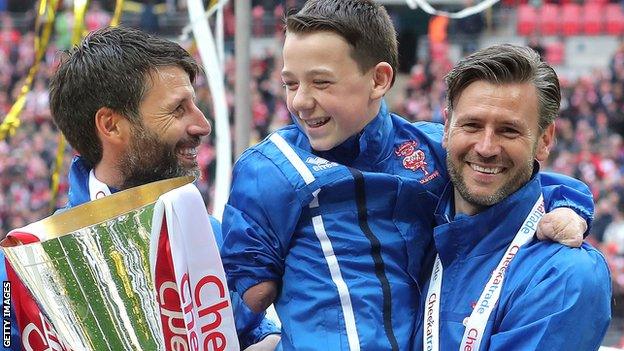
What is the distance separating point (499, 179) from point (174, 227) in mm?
771

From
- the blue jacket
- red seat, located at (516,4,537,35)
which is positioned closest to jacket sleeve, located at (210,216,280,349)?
the blue jacket

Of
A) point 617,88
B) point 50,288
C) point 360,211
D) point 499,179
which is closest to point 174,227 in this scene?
point 50,288

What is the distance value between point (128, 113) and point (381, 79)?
2.08ft

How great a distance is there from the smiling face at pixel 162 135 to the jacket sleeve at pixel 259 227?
0.20 meters

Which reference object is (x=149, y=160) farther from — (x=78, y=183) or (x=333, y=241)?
(x=333, y=241)

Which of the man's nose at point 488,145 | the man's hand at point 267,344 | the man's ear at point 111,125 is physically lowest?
the man's hand at point 267,344

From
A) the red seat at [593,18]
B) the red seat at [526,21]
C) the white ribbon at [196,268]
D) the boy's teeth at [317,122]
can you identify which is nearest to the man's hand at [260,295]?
the white ribbon at [196,268]

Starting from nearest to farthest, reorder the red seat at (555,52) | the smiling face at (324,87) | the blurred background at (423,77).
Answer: the smiling face at (324,87)
the blurred background at (423,77)
the red seat at (555,52)

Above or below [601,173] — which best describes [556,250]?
above

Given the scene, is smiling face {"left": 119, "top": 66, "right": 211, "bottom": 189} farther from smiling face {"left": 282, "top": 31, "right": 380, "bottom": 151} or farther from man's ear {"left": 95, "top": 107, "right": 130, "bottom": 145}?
smiling face {"left": 282, "top": 31, "right": 380, "bottom": 151}

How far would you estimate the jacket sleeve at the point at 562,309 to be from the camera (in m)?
2.43

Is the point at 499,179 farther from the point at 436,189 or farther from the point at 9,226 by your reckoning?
the point at 9,226

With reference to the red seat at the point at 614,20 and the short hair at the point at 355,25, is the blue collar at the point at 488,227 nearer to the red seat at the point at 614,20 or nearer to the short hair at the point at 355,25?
the short hair at the point at 355,25

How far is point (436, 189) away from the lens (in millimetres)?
2834
